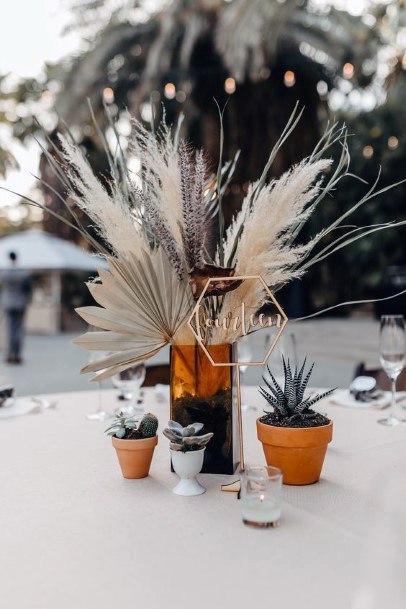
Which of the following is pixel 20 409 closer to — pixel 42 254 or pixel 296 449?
pixel 296 449

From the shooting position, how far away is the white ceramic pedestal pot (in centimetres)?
105

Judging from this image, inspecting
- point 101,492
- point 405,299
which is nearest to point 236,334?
point 101,492

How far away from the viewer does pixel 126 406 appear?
6.03 ft

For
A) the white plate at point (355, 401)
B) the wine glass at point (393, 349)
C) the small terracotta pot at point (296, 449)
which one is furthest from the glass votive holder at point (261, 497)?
the white plate at point (355, 401)

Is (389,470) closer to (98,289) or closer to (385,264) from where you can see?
(98,289)

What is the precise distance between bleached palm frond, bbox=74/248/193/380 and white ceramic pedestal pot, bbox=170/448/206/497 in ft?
0.66

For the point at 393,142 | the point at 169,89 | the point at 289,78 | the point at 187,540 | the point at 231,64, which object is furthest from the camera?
the point at 393,142

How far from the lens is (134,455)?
1127mm

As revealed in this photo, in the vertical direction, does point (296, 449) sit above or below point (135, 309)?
below

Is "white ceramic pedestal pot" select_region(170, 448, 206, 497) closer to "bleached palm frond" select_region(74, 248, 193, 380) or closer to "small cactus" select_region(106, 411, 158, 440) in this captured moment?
"small cactus" select_region(106, 411, 158, 440)

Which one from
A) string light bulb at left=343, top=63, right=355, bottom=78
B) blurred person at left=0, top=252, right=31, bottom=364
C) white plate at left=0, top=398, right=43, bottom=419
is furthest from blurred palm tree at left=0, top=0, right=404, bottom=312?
white plate at left=0, top=398, right=43, bottom=419

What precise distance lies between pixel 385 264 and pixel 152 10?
25.9 feet

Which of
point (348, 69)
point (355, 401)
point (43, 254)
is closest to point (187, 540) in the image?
point (355, 401)

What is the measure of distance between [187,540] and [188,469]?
0.20 m
